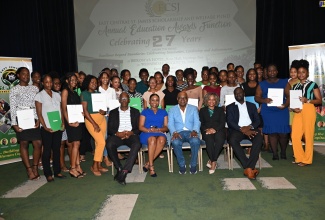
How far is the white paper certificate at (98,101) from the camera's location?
15.4 feet

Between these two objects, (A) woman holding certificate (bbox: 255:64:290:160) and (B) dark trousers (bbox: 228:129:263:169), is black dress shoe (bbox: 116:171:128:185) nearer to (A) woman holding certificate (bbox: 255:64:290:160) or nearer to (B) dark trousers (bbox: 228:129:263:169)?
(B) dark trousers (bbox: 228:129:263:169)

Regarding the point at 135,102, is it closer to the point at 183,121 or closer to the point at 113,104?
the point at 113,104

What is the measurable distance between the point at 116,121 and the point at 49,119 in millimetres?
1028

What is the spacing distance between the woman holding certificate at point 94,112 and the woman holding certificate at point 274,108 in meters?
2.73

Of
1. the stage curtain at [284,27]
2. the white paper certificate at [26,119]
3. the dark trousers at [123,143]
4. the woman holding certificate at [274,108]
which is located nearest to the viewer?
the white paper certificate at [26,119]

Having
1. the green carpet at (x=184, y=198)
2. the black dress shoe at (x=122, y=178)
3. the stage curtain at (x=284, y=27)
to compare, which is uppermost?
the stage curtain at (x=284, y=27)

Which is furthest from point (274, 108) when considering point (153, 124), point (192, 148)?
point (153, 124)

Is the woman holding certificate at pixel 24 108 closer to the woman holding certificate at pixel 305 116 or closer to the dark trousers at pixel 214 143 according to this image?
the dark trousers at pixel 214 143

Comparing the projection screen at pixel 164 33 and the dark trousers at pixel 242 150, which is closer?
the dark trousers at pixel 242 150

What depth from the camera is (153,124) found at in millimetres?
4941

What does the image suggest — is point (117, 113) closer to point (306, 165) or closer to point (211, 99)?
point (211, 99)

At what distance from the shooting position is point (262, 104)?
545 cm

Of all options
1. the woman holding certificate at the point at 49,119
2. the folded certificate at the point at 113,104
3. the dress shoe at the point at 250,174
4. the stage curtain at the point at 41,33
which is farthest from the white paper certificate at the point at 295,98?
the stage curtain at the point at 41,33

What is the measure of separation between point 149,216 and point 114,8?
6739 millimetres
